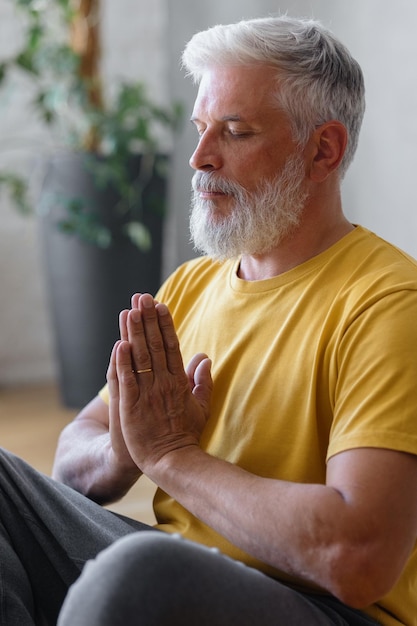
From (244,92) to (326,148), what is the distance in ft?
0.53

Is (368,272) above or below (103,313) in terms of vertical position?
above

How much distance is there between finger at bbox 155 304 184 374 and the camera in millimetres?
1398

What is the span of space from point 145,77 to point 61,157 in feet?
3.38

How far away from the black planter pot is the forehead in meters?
2.16

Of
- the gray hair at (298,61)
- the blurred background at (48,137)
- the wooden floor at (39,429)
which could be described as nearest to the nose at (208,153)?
the gray hair at (298,61)

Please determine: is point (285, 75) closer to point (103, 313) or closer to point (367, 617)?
point (367, 617)

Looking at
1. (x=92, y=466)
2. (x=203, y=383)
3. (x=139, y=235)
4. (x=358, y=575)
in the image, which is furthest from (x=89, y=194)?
(x=358, y=575)

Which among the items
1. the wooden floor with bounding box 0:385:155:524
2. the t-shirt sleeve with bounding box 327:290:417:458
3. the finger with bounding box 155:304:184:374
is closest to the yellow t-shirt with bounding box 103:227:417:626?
the t-shirt sleeve with bounding box 327:290:417:458

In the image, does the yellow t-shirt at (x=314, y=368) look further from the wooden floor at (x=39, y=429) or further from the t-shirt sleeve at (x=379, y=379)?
the wooden floor at (x=39, y=429)

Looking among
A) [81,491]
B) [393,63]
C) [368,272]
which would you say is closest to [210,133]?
[368,272]

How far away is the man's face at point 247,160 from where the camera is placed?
148cm

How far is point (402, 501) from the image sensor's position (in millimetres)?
1154

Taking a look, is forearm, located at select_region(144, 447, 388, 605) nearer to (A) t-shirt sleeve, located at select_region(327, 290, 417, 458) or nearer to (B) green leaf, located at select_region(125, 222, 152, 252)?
(A) t-shirt sleeve, located at select_region(327, 290, 417, 458)

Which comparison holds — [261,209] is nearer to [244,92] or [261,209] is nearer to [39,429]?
[244,92]
